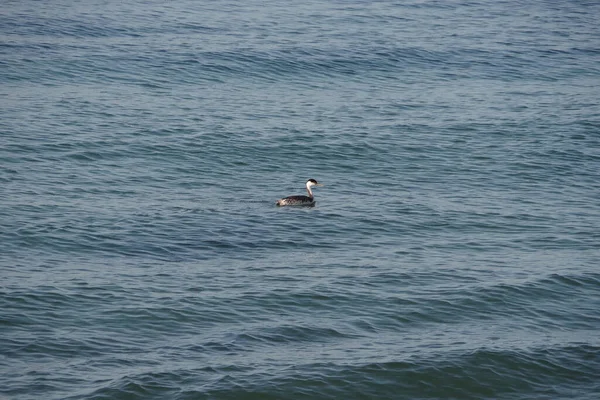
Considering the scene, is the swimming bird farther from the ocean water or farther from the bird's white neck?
the bird's white neck

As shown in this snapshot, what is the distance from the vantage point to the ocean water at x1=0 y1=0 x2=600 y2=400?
18.9 meters

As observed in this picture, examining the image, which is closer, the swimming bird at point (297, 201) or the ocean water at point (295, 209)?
the ocean water at point (295, 209)

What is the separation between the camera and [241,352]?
1905 cm

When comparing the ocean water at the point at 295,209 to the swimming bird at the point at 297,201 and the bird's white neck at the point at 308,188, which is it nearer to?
the swimming bird at the point at 297,201

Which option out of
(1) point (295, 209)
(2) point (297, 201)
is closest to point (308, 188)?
(2) point (297, 201)

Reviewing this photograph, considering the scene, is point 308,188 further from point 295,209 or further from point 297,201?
point 295,209

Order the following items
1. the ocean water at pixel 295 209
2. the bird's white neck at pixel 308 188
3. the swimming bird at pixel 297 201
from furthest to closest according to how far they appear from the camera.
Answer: the bird's white neck at pixel 308 188 < the swimming bird at pixel 297 201 < the ocean water at pixel 295 209

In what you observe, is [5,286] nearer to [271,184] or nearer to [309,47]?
[271,184]

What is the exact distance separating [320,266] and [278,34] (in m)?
27.4

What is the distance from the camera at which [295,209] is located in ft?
94.8

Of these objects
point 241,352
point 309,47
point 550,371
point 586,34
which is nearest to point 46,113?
point 309,47

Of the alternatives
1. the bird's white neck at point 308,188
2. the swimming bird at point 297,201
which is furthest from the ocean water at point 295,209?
the bird's white neck at point 308,188

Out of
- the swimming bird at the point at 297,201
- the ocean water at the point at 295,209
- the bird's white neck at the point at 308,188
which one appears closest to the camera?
the ocean water at the point at 295,209

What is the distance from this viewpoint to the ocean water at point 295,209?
18.9 m
